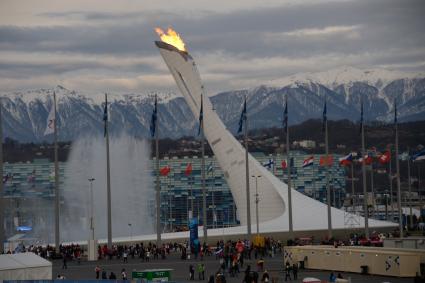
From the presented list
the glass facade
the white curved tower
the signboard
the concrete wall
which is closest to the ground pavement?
the concrete wall

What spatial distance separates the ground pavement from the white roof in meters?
6.16

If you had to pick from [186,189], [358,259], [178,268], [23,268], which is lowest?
[178,268]

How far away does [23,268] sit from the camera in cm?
3850

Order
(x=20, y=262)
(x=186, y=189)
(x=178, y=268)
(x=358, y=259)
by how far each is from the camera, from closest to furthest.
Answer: (x=20, y=262), (x=358, y=259), (x=178, y=268), (x=186, y=189)

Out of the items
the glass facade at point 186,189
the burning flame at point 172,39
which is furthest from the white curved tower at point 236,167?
the glass facade at point 186,189

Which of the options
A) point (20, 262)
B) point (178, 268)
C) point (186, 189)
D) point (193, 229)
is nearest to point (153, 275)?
point (20, 262)

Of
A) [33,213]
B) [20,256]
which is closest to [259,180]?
[20,256]

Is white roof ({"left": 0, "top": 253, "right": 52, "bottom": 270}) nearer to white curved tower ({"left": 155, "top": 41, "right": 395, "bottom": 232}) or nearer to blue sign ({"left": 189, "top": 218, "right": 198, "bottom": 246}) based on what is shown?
blue sign ({"left": 189, "top": 218, "right": 198, "bottom": 246})

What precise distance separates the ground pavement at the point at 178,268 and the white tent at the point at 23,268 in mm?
6193

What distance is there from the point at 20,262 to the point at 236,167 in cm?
4014

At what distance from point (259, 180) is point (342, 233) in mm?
8457

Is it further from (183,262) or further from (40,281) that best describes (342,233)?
(40,281)

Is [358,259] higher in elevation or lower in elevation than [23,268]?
lower

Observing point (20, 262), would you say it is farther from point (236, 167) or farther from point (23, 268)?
point (236, 167)
